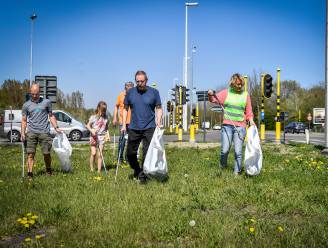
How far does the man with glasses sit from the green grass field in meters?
0.63

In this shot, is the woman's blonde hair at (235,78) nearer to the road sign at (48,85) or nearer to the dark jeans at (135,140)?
the dark jeans at (135,140)

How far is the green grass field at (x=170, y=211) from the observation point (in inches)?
150

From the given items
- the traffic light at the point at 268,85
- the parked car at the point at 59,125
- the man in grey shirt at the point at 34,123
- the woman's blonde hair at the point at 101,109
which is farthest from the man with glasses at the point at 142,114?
the parked car at the point at 59,125

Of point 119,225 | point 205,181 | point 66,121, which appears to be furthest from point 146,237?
point 66,121

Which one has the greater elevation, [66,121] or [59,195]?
[66,121]

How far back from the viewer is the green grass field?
3.82 meters

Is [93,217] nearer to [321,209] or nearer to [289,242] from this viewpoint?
[289,242]

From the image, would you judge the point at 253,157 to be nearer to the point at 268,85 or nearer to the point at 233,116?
the point at 233,116

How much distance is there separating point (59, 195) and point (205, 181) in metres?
2.38

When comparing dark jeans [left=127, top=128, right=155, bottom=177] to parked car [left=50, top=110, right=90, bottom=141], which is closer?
dark jeans [left=127, top=128, right=155, bottom=177]

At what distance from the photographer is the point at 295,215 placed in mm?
4805

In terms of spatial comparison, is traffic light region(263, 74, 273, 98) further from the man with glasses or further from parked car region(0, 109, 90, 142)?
the man with glasses

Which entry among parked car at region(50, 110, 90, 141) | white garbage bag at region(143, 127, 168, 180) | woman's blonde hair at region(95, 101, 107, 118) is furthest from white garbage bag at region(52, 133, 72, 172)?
parked car at region(50, 110, 90, 141)

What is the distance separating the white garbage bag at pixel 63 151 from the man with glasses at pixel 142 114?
1.75m
